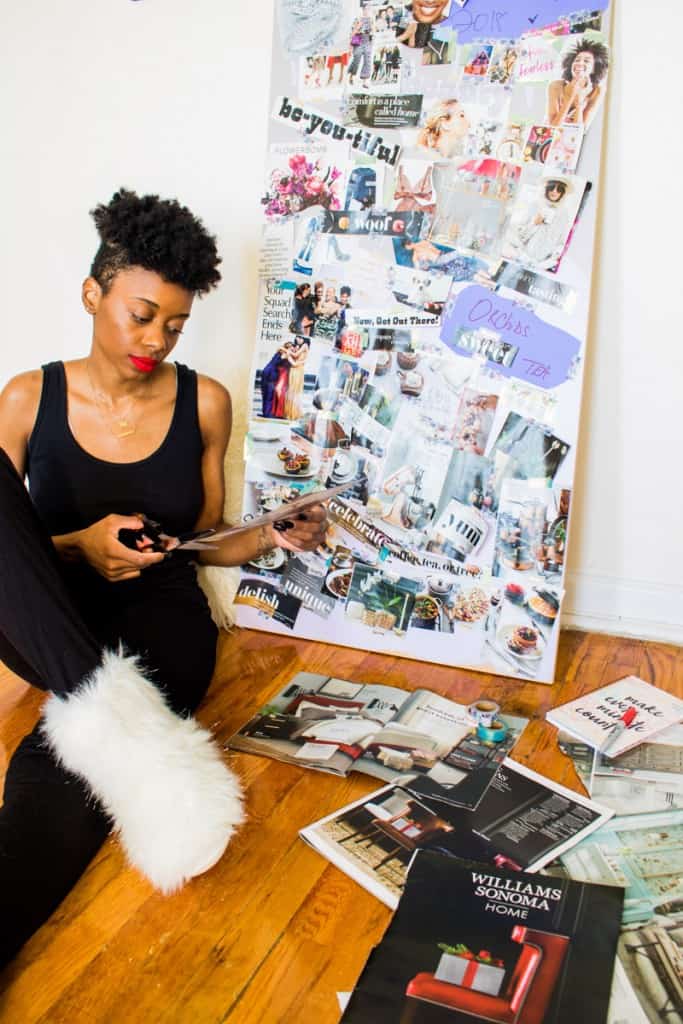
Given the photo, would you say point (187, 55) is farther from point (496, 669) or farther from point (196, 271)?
point (496, 669)

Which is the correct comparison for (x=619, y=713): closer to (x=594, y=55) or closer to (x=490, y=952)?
(x=490, y=952)

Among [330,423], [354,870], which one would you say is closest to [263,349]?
[330,423]

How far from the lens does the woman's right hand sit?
1.45 m

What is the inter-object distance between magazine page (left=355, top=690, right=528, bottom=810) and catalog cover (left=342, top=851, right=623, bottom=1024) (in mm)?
203

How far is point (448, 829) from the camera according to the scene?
Answer: 51.8 inches

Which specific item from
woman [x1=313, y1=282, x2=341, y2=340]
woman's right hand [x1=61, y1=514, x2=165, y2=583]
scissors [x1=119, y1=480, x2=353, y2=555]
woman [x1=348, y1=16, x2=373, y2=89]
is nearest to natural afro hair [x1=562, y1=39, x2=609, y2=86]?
woman [x1=348, y1=16, x2=373, y2=89]

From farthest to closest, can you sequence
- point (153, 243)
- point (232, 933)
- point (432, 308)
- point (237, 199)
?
point (237, 199) → point (432, 308) → point (153, 243) → point (232, 933)

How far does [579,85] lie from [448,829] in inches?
55.1

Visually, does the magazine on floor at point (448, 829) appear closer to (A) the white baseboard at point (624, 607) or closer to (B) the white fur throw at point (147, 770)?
(B) the white fur throw at point (147, 770)

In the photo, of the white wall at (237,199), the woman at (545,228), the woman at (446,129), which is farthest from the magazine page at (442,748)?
the woman at (446,129)

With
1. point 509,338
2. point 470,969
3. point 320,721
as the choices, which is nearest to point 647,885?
point 470,969

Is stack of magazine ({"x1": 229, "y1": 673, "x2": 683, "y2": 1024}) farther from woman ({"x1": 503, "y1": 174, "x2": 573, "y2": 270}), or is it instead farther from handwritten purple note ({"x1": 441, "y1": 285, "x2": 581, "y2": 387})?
woman ({"x1": 503, "y1": 174, "x2": 573, "y2": 270})

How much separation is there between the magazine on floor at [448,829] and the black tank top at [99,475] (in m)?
0.64

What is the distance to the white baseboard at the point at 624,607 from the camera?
1970mm
